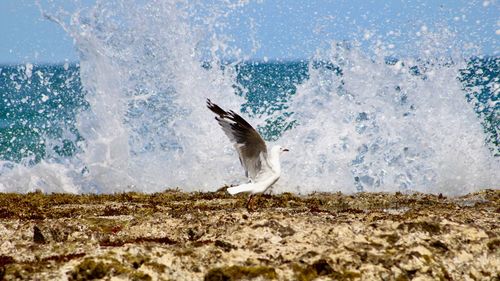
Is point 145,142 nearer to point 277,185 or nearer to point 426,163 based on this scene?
point 277,185

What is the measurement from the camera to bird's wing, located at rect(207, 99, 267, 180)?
1256 cm

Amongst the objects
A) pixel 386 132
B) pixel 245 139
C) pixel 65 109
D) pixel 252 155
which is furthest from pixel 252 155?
pixel 65 109

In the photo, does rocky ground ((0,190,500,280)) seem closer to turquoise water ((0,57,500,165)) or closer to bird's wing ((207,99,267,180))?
bird's wing ((207,99,267,180))

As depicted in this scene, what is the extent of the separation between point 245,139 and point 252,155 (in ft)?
1.27

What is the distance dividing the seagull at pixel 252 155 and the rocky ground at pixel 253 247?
1251mm

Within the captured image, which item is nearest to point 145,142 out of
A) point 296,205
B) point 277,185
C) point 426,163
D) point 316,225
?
point 277,185

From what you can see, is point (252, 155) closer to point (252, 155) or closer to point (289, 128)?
point (252, 155)

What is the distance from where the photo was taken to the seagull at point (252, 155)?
1273 cm

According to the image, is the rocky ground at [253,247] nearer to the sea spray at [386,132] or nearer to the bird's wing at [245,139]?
the bird's wing at [245,139]

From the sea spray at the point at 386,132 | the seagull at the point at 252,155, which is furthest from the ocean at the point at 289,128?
the seagull at the point at 252,155

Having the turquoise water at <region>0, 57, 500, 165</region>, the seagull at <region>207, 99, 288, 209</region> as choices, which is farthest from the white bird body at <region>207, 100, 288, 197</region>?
the turquoise water at <region>0, 57, 500, 165</region>

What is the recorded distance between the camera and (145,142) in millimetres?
24500

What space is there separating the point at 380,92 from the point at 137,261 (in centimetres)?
1741

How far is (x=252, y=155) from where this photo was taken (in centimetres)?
1320
